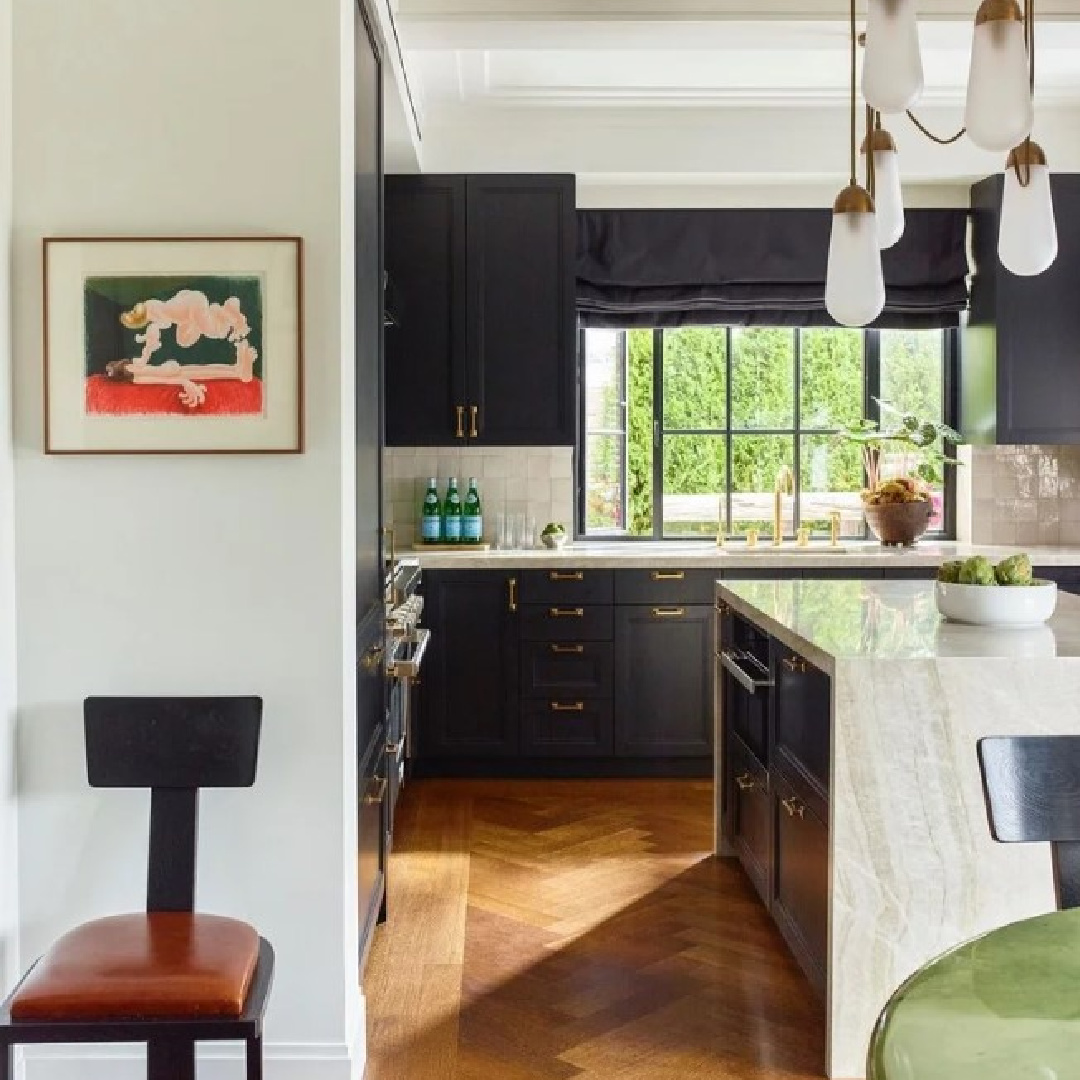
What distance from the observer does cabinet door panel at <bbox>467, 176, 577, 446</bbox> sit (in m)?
5.42

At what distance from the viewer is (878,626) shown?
3.16 metres

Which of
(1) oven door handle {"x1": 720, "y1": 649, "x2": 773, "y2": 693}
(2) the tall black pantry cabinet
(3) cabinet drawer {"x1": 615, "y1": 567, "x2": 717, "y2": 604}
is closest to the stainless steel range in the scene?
(2) the tall black pantry cabinet

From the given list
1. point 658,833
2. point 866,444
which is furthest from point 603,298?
point 658,833

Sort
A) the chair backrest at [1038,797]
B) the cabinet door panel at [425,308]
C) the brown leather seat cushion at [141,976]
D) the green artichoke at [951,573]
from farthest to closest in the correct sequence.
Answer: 1. the cabinet door panel at [425,308]
2. the green artichoke at [951,573]
3. the brown leather seat cushion at [141,976]
4. the chair backrest at [1038,797]

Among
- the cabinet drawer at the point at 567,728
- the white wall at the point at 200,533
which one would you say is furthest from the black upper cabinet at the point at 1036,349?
the white wall at the point at 200,533

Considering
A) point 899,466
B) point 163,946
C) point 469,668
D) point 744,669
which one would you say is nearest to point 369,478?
point 744,669

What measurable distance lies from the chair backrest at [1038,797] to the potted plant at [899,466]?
12.6ft

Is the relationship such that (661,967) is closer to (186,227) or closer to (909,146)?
(186,227)

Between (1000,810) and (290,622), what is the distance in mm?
1405

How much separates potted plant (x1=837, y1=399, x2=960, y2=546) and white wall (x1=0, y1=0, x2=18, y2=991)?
13.0 feet

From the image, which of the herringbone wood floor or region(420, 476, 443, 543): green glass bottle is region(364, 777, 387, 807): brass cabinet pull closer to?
the herringbone wood floor

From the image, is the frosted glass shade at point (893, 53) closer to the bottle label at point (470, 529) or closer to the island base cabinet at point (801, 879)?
the island base cabinet at point (801, 879)

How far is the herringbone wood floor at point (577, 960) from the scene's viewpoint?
2820mm

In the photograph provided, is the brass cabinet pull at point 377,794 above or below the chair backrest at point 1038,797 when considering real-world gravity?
below
